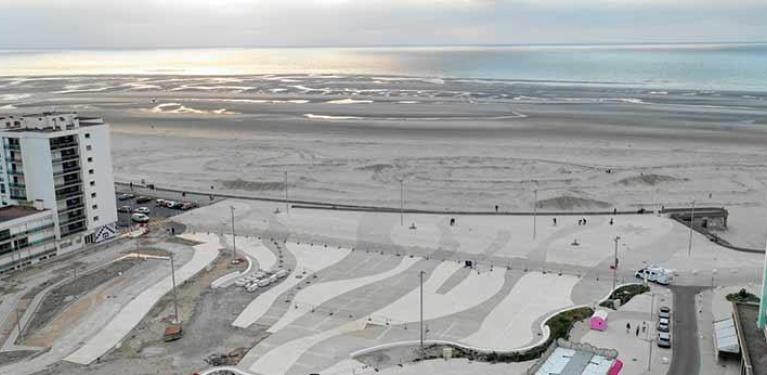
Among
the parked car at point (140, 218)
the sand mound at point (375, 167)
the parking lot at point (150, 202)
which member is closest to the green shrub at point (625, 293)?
the parking lot at point (150, 202)

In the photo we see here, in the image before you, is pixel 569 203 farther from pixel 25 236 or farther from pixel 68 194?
pixel 25 236

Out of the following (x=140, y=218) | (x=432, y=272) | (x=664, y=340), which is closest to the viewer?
(x=664, y=340)

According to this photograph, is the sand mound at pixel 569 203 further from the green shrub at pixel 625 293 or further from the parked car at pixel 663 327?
the parked car at pixel 663 327

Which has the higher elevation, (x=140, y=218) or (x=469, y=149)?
(x=469, y=149)

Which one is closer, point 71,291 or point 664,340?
point 664,340

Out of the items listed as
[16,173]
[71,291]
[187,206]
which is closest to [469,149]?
[187,206]

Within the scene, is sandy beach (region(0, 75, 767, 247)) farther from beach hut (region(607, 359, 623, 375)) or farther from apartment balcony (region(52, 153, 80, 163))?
beach hut (region(607, 359, 623, 375))

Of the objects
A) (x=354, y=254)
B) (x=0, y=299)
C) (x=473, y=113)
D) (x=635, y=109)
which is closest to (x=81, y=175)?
(x=0, y=299)
